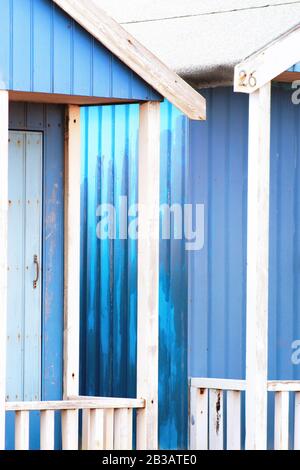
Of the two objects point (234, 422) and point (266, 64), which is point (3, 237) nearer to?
point (266, 64)

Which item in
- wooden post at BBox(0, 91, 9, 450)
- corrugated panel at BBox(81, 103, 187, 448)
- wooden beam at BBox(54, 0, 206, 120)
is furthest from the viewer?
corrugated panel at BBox(81, 103, 187, 448)

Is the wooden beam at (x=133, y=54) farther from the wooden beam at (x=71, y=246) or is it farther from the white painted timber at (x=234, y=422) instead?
the white painted timber at (x=234, y=422)

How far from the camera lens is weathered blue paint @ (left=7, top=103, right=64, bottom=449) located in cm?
855

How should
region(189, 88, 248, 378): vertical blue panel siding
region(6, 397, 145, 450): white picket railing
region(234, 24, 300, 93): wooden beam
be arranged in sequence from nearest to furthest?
region(234, 24, 300, 93): wooden beam → region(6, 397, 145, 450): white picket railing → region(189, 88, 248, 378): vertical blue panel siding

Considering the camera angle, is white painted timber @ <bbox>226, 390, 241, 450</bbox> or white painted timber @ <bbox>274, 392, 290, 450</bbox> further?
white painted timber @ <bbox>226, 390, 241, 450</bbox>

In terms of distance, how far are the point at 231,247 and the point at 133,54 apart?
86.2 inches

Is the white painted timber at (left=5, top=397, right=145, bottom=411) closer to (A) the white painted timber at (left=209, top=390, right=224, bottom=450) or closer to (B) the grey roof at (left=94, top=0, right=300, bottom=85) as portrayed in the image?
(A) the white painted timber at (left=209, top=390, right=224, bottom=450)

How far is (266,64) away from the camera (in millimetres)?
7012

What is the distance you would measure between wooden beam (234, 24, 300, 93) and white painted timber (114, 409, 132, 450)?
2300mm

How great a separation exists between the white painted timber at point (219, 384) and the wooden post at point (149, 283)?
74 centimetres

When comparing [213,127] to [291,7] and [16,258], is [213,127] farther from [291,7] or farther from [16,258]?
[16,258]

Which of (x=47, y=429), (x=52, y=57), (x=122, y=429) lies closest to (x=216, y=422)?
(x=122, y=429)

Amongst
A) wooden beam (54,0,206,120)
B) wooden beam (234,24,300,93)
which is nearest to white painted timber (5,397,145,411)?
wooden beam (54,0,206,120)

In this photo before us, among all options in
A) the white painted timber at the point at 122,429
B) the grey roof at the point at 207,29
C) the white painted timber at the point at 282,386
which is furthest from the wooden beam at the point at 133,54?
the white painted timber at the point at 122,429
